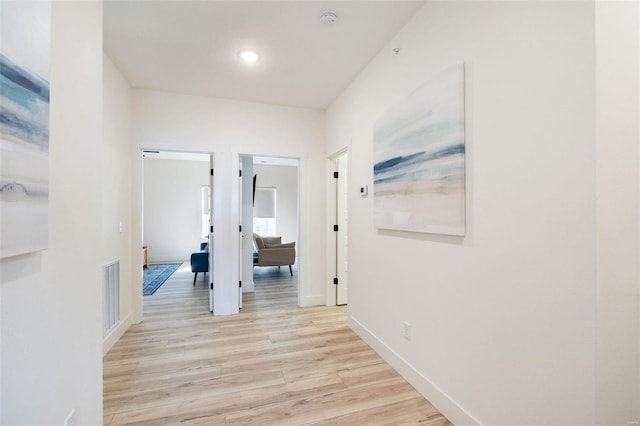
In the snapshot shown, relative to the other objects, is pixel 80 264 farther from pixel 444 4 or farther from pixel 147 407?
pixel 444 4


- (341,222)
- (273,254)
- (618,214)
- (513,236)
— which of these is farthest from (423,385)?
(273,254)

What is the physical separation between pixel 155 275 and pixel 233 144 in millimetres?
3895

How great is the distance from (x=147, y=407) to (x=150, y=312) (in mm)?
2079

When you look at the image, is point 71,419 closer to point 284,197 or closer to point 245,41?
point 245,41

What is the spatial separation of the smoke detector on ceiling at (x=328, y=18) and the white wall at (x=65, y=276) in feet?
4.66

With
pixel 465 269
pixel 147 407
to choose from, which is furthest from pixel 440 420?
pixel 147 407

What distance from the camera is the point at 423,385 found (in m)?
1.93

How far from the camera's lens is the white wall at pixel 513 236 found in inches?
42.6

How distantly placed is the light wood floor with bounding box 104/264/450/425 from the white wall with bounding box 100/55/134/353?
1.42 ft

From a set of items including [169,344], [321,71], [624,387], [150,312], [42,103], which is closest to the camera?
[42,103]

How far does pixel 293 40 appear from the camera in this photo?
7.82 feet

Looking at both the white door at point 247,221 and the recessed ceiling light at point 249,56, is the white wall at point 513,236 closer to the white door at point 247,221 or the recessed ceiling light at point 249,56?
the recessed ceiling light at point 249,56

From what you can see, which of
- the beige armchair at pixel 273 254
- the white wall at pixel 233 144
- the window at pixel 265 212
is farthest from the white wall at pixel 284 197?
the white wall at pixel 233 144

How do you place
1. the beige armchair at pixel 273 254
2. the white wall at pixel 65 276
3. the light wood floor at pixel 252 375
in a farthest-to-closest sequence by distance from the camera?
1. the beige armchair at pixel 273 254
2. the light wood floor at pixel 252 375
3. the white wall at pixel 65 276
